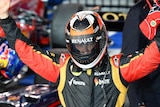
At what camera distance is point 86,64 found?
2268 mm

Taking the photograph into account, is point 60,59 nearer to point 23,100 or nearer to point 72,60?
point 72,60

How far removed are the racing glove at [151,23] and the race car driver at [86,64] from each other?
187 millimetres

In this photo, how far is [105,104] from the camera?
7.55ft

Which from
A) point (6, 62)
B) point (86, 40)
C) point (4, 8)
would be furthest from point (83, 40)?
point (6, 62)

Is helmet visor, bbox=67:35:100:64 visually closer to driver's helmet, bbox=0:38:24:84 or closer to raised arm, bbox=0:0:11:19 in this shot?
raised arm, bbox=0:0:11:19

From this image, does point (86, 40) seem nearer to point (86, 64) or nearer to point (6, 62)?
point (86, 64)

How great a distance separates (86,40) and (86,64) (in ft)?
0.34

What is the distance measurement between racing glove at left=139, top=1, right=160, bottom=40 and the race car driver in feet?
0.61

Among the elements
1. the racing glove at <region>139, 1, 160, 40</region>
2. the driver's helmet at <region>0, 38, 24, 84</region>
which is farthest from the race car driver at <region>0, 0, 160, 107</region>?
the driver's helmet at <region>0, 38, 24, 84</region>

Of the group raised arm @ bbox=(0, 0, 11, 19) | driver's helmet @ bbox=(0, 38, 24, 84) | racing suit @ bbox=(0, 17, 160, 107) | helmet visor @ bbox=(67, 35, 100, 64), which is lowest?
driver's helmet @ bbox=(0, 38, 24, 84)

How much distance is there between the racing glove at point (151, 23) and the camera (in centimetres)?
241

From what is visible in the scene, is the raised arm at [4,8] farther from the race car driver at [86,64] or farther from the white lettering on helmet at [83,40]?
the white lettering on helmet at [83,40]

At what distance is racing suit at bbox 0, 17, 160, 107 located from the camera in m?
2.29

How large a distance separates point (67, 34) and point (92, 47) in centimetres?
12
